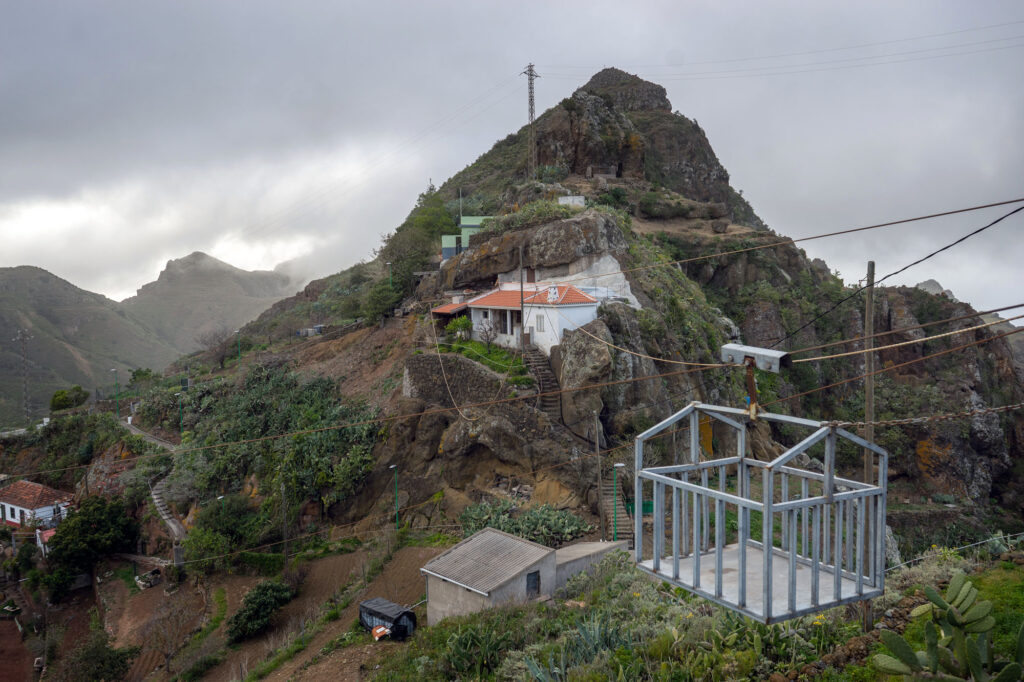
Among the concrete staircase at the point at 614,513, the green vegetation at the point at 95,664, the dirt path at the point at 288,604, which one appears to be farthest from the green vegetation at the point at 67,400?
the concrete staircase at the point at 614,513

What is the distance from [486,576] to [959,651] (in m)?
10.9

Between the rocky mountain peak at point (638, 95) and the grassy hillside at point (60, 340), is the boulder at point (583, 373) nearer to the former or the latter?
the grassy hillside at point (60, 340)

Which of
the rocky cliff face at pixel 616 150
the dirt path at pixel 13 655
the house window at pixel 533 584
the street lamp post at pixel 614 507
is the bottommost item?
the dirt path at pixel 13 655

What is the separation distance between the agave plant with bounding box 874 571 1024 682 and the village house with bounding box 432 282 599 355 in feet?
55.3

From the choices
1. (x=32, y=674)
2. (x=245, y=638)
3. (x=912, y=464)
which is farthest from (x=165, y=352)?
(x=912, y=464)

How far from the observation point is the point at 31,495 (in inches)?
1289

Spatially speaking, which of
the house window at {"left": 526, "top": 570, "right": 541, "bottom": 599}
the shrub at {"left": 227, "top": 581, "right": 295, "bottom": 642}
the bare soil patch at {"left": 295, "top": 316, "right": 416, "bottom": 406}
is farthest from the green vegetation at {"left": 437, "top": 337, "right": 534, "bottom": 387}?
the shrub at {"left": 227, "top": 581, "right": 295, "bottom": 642}

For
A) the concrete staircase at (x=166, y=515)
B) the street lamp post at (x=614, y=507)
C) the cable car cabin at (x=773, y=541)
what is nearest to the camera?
the cable car cabin at (x=773, y=541)

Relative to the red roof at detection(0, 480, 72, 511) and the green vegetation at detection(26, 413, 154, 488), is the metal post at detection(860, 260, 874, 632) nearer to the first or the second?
the green vegetation at detection(26, 413, 154, 488)

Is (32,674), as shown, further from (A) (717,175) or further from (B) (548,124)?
(A) (717,175)

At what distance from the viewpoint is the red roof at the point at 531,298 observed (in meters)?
22.2

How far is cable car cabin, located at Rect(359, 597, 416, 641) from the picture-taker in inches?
586

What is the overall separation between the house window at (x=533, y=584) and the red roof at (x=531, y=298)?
Answer: 9.96 metres

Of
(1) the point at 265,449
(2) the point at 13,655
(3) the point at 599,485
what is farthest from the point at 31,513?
(3) the point at 599,485
